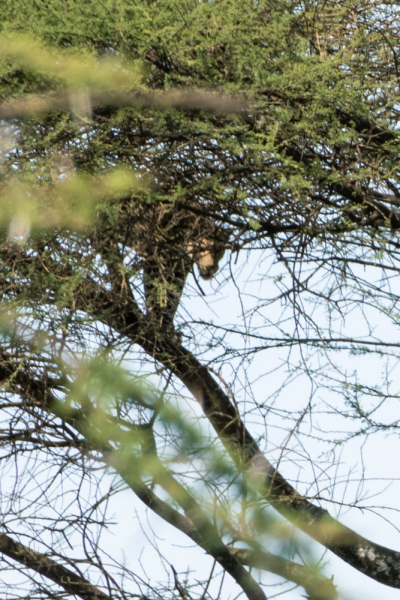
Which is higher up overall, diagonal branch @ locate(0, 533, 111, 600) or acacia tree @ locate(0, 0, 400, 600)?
acacia tree @ locate(0, 0, 400, 600)

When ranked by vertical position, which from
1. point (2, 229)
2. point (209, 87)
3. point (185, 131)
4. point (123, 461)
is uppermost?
point (209, 87)

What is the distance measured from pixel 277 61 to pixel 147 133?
609 mm

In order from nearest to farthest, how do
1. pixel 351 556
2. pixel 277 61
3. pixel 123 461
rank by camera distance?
pixel 277 61 < pixel 123 461 < pixel 351 556

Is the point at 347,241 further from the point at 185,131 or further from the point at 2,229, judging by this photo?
the point at 2,229

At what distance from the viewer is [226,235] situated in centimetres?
342

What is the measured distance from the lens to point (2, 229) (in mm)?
2627

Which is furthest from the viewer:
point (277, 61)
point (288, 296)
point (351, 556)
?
point (351, 556)

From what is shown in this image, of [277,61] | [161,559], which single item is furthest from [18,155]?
[161,559]

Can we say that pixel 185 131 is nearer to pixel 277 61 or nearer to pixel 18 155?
pixel 277 61

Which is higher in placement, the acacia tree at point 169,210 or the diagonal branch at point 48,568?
the acacia tree at point 169,210

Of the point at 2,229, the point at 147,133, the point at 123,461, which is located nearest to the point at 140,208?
the point at 147,133

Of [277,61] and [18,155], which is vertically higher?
[277,61]

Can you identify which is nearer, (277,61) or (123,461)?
(277,61)

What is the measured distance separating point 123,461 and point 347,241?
1.48 m
